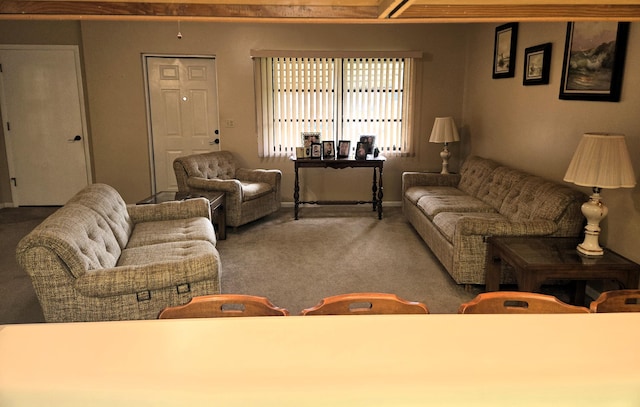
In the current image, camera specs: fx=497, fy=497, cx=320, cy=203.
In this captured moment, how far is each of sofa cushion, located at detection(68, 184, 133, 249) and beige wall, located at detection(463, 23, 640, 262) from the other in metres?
3.39

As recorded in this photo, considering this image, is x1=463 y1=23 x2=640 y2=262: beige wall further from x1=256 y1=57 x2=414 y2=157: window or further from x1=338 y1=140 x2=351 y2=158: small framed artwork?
x1=338 y1=140 x2=351 y2=158: small framed artwork

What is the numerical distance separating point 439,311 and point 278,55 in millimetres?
3924

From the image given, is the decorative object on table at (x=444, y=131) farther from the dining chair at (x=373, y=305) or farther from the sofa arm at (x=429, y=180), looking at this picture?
the dining chair at (x=373, y=305)

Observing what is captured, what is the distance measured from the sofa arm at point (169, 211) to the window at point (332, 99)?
2.40 m

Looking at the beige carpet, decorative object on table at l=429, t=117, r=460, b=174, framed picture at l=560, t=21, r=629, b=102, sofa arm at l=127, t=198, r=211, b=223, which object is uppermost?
framed picture at l=560, t=21, r=629, b=102

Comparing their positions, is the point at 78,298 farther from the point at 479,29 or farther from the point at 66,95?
the point at 479,29

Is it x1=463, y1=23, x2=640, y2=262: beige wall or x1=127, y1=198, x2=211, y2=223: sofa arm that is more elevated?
x1=463, y1=23, x2=640, y2=262: beige wall

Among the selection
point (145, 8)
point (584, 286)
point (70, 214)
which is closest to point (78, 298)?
point (70, 214)

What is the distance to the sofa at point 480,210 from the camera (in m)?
3.53

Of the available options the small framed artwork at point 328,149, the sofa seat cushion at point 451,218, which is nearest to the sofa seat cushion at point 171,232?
the sofa seat cushion at point 451,218

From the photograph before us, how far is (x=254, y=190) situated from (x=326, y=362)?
457 cm

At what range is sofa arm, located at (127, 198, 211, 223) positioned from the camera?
4.07 metres

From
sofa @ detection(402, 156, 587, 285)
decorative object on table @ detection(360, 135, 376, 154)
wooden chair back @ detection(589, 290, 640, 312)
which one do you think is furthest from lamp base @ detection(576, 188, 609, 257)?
decorative object on table @ detection(360, 135, 376, 154)

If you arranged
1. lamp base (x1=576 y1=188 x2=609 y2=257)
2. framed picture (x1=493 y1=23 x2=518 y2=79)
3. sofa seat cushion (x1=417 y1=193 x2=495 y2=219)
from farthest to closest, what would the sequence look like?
1. framed picture (x1=493 y1=23 x2=518 y2=79)
2. sofa seat cushion (x1=417 y1=193 x2=495 y2=219)
3. lamp base (x1=576 y1=188 x2=609 y2=257)
